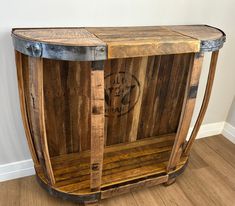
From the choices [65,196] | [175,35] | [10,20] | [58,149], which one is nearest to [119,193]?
[65,196]

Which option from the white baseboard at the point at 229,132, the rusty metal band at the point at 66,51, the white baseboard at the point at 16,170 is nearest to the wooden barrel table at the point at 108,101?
the rusty metal band at the point at 66,51

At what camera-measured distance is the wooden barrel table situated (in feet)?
3.08

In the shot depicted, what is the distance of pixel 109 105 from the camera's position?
4.55ft

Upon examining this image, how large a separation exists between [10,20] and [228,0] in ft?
3.93

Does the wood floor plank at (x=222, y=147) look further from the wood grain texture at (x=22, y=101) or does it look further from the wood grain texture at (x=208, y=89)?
the wood grain texture at (x=22, y=101)

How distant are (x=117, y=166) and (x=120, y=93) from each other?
1.37 ft

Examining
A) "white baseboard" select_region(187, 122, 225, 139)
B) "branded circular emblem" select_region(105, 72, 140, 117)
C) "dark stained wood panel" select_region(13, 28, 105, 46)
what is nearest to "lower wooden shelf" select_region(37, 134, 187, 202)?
"branded circular emblem" select_region(105, 72, 140, 117)

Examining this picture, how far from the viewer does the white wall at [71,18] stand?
106 centimetres

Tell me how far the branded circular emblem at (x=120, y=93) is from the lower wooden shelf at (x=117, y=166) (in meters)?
0.26

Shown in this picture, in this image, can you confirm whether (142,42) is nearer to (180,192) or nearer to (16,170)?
(180,192)

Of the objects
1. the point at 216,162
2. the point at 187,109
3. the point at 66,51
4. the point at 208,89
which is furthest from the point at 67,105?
the point at 216,162

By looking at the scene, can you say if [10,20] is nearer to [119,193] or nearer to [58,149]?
[58,149]

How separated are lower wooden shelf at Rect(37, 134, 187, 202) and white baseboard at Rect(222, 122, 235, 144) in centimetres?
61

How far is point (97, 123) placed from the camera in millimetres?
1012
